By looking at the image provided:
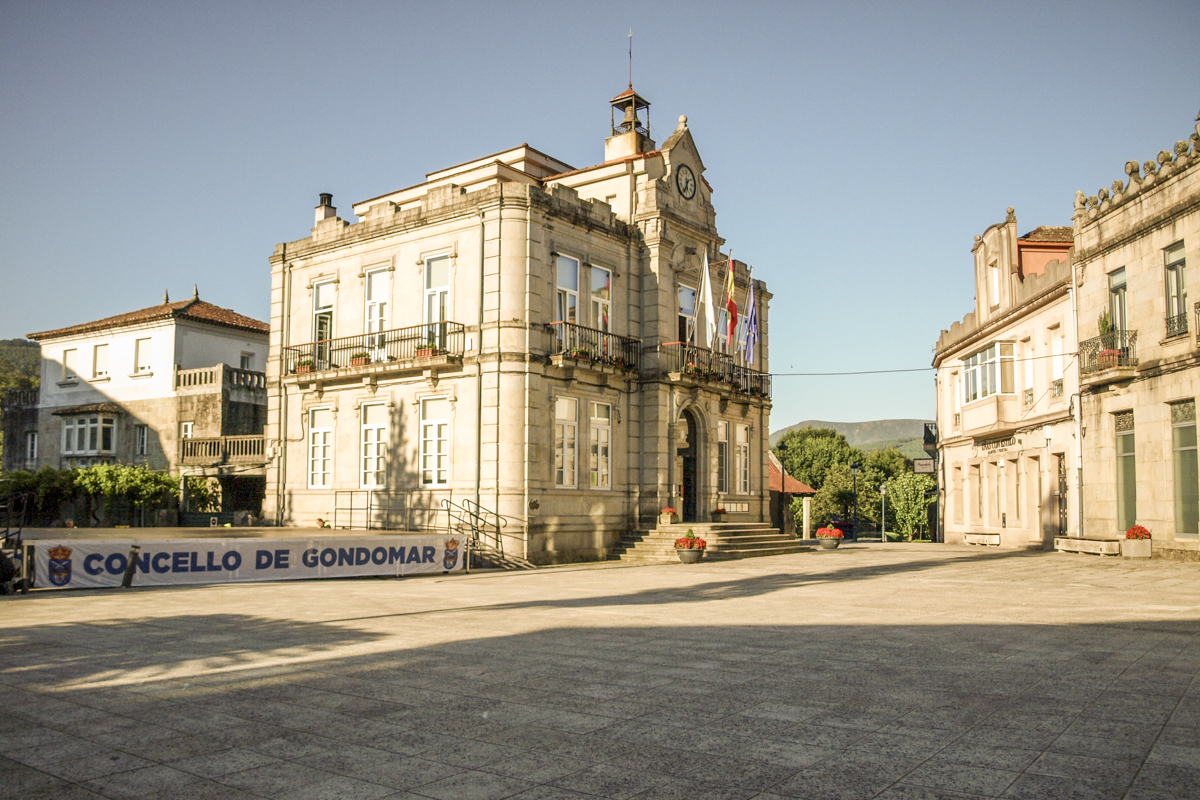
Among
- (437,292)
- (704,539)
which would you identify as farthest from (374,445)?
(704,539)

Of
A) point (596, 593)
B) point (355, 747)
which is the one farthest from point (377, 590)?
point (355, 747)

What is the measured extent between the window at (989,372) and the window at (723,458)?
10.8 m

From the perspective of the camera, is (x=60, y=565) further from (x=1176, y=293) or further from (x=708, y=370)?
(x=1176, y=293)

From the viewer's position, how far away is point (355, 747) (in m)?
6.27

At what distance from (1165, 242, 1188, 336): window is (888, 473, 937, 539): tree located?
112 ft

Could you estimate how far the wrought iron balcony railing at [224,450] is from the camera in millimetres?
33688

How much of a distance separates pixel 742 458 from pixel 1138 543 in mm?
12493

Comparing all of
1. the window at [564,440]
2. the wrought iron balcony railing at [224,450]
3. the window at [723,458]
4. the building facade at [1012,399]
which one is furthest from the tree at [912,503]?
the wrought iron balcony railing at [224,450]

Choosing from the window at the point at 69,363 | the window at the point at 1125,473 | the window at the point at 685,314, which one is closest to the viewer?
the window at the point at 1125,473

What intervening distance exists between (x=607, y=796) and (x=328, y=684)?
3.98m

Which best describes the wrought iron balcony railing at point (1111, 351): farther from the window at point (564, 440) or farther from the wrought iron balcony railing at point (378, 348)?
the wrought iron balcony railing at point (378, 348)

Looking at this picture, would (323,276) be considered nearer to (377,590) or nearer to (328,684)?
(377,590)

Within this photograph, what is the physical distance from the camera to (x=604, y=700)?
7.63 metres

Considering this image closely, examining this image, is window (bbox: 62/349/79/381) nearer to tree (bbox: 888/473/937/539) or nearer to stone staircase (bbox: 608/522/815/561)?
stone staircase (bbox: 608/522/815/561)
